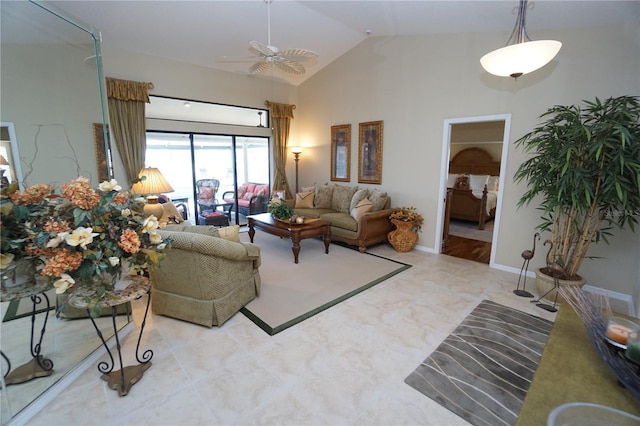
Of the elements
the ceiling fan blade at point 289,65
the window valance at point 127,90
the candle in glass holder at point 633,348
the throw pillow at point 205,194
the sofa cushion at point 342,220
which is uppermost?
the ceiling fan blade at point 289,65

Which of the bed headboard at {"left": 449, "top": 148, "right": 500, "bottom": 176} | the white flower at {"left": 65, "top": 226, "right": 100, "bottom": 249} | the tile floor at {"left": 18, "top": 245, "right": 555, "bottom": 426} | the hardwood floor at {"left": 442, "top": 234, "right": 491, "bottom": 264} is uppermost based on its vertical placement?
the bed headboard at {"left": 449, "top": 148, "right": 500, "bottom": 176}

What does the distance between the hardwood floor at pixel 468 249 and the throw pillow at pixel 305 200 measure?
2.61m

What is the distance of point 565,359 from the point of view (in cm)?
143

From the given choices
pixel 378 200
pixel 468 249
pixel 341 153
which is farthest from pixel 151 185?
pixel 468 249

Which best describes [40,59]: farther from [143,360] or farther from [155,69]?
[155,69]

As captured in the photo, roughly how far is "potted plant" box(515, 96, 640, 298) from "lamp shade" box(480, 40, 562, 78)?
801 millimetres

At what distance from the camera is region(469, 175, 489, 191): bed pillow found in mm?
7203

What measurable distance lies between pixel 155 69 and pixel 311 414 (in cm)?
549

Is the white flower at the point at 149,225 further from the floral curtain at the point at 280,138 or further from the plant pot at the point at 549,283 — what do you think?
the floral curtain at the point at 280,138

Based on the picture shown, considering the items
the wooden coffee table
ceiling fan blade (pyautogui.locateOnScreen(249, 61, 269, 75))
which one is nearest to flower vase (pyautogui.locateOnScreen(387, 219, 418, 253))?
the wooden coffee table

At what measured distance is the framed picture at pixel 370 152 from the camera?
5.34 m

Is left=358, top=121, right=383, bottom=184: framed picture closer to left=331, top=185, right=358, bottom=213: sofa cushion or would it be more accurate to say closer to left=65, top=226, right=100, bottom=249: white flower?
left=331, top=185, right=358, bottom=213: sofa cushion

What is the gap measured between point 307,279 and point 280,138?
4.00 meters

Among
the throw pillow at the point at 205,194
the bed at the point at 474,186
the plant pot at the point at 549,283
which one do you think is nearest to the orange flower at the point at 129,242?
the plant pot at the point at 549,283
